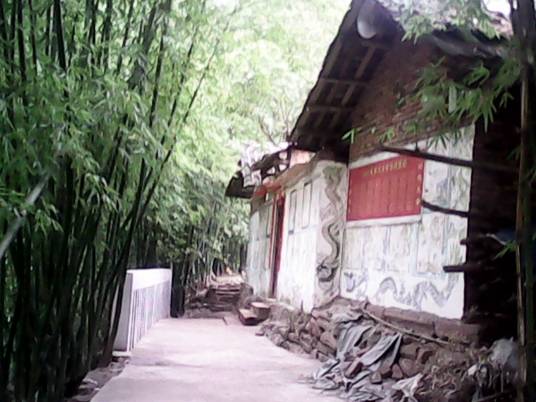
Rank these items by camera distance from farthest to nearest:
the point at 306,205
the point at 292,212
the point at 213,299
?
1. the point at 213,299
2. the point at 292,212
3. the point at 306,205

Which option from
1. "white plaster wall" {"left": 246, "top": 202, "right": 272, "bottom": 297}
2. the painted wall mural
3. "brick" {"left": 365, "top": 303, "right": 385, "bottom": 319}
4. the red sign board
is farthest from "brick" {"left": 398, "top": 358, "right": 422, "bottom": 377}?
"white plaster wall" {"left": 246, "top": 202, "right": 272, "bottom": 297}

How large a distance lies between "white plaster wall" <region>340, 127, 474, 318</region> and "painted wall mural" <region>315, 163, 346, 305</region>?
643mm

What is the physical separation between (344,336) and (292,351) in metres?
1.52

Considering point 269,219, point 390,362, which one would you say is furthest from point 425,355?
point 269,219

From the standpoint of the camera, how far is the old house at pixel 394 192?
182 inches

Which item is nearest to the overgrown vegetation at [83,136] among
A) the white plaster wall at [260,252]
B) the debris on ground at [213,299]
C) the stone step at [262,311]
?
the stone step at [262,311]

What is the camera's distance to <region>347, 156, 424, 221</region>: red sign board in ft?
18.2

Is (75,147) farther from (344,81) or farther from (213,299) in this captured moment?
(213,299)

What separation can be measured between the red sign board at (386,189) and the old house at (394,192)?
0.04 ft

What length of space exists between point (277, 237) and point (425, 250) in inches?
207

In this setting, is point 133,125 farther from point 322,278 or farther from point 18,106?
point 322,278

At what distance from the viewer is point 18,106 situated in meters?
3.00

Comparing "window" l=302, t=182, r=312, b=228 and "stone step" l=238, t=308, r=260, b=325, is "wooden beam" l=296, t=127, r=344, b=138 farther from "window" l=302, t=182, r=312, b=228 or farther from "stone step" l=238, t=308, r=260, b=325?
"stone step" l=238, t=308, r=260, b=325

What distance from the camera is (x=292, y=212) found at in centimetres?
924
